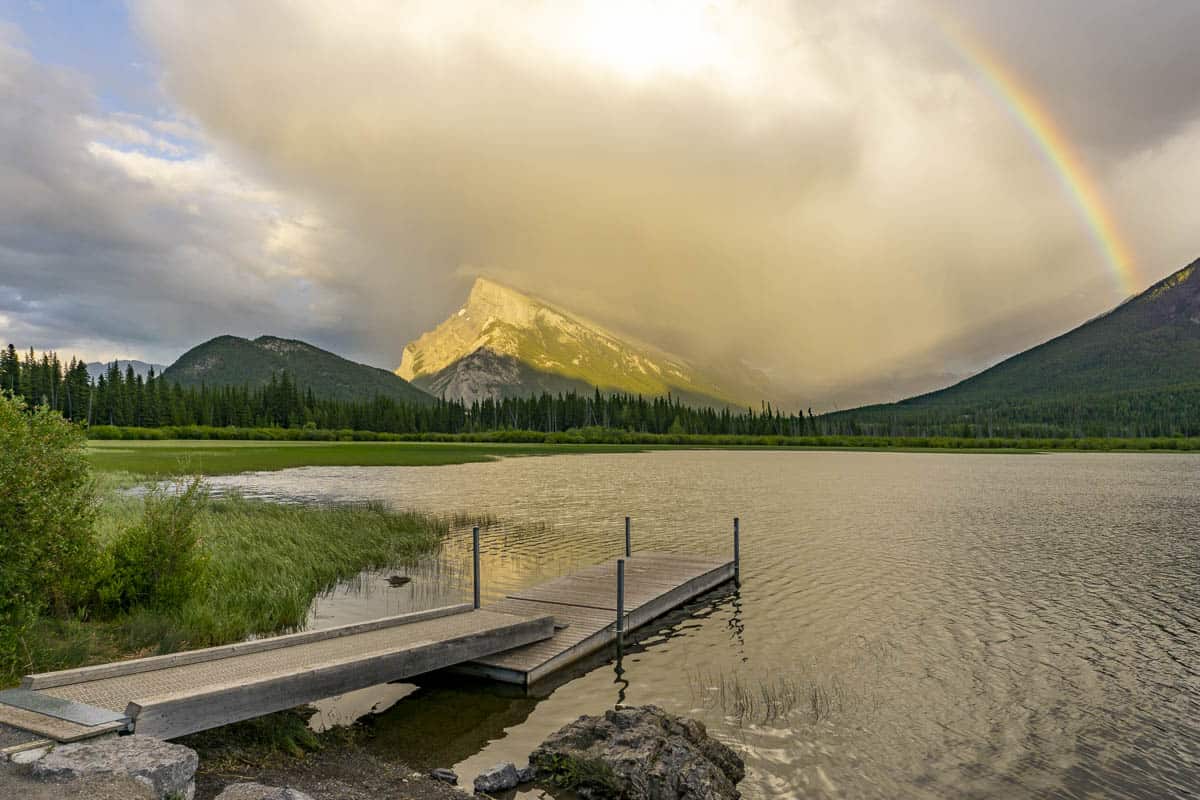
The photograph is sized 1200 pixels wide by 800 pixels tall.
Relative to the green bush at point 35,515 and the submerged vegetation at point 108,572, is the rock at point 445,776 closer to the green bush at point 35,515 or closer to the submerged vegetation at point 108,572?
the submerged vegetation at point 108,572

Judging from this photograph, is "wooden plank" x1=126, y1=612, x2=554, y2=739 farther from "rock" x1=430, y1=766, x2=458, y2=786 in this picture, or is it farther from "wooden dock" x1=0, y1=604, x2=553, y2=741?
"rock" x1=430, y1=766, x2=458, y2=786

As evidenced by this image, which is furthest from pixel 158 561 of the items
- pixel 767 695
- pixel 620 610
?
pixel 767 695

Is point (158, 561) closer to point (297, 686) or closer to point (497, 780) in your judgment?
point (297, 686)

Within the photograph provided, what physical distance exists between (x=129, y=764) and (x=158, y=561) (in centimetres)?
1074

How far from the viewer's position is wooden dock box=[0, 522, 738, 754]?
359 inches

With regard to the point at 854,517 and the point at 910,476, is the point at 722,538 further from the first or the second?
the point at 910,476

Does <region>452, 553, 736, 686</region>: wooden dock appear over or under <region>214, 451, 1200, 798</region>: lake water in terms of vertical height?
over

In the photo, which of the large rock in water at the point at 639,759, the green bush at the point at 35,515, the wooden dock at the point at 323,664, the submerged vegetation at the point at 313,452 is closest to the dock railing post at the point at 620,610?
the wooden dock at the point at 323,664

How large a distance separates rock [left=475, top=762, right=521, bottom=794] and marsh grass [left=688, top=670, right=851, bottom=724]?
4.89 meters

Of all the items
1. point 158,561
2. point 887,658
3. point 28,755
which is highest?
point 158,561

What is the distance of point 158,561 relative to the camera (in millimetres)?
16891

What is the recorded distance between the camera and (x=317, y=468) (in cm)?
7725

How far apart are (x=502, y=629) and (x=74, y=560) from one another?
28.7 feet

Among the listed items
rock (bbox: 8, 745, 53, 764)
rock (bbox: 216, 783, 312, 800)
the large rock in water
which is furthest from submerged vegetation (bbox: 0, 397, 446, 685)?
the large rock in water
